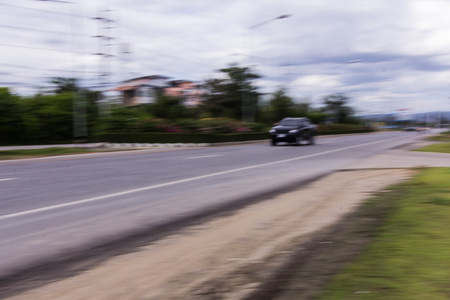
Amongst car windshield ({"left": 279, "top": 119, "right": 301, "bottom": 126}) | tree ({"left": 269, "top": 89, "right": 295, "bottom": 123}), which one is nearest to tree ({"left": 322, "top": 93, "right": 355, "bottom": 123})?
tree ({"left": 269, "top": 89, "right": 295, "bottom": 123})

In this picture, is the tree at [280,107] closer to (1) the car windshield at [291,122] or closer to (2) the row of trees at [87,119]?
(2) the row of trees at [87,119]

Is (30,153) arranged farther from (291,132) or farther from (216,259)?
(216,259)

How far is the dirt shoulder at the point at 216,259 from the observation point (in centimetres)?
351

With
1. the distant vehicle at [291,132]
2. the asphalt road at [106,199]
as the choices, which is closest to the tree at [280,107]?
the distant vehicle at [291,132]

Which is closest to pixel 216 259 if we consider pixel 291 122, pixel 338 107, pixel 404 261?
pixel 404 261

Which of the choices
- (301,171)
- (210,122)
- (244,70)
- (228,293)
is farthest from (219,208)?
(244,70)

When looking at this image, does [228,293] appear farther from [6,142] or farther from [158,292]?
[6,142]

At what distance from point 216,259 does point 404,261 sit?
5.90 ft

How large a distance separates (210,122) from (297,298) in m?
32.4

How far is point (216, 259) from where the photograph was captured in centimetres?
430

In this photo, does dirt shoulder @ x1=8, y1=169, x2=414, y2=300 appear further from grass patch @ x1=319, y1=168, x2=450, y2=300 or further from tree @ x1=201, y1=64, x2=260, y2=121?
tree @ x1=201, y1=64, x2=260, y2=121

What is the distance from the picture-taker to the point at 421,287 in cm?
326

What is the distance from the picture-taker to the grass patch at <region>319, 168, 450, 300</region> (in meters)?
3.23

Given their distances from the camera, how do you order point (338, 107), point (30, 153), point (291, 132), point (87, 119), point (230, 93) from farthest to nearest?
point (338, 107)
point (230, 93)
point (87, 119)
point (291, 132)
point (30, 153)
